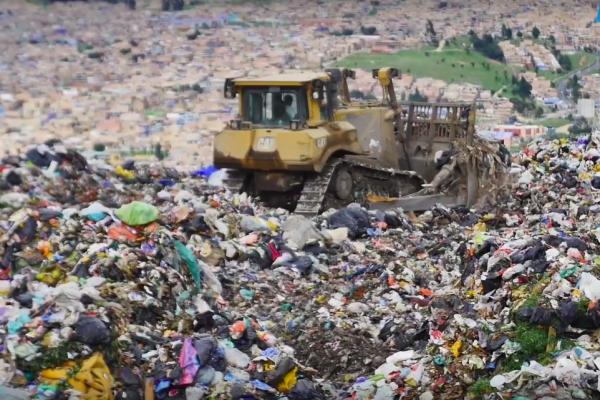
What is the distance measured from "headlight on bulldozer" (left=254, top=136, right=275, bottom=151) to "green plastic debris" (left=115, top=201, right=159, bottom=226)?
3479 millimetres

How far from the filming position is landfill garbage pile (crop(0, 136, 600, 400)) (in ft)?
19.7

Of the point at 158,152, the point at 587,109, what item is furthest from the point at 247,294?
the point at 158,152

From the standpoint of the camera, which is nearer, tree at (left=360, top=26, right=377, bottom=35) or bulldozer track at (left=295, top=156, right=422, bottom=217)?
bulldozer track at (left=295, top=156, right=422, bottom=217)

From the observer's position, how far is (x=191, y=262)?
7867 mm

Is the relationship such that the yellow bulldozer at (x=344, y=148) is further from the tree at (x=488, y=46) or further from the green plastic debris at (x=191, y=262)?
the tree at (x=488, y=46)

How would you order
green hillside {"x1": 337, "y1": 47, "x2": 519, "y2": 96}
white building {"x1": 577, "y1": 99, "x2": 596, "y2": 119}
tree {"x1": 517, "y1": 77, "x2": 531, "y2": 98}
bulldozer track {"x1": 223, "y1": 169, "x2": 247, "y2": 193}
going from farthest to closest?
green hillside {"x1": 337, "y1": 47, "x2": 519, "y2": 96} → tree {"x1": 517, "y1": 77, "x2": 531, "y2": 98} → white building {"x1": 577, "y1": 99, "x2": 596, "y2": 119} → bulldozer track {"x1": 223, "y1": 169, "x2": 247, "y2": 193}

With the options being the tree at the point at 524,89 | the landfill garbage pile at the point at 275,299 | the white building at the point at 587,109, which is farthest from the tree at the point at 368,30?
the landfill garbage pile at the point at 275,299

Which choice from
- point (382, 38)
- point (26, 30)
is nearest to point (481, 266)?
point (382, 38)

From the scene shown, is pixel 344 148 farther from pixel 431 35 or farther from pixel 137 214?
pixel 431 35

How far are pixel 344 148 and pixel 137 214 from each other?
432 cm

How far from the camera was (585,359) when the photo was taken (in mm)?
5676

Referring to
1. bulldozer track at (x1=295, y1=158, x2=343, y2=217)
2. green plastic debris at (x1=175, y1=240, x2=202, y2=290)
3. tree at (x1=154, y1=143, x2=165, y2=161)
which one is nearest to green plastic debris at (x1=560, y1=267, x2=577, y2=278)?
green plastic debris at (x1=175, y1=240, x2=202, y2=290)

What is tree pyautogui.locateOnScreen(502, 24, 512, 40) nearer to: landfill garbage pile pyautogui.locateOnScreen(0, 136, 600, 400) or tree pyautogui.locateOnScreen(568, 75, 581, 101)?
tree pyautogui.locateOnScreen(568, 75, 581, 101)

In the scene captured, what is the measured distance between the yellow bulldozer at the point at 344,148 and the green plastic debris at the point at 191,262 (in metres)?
3.51
